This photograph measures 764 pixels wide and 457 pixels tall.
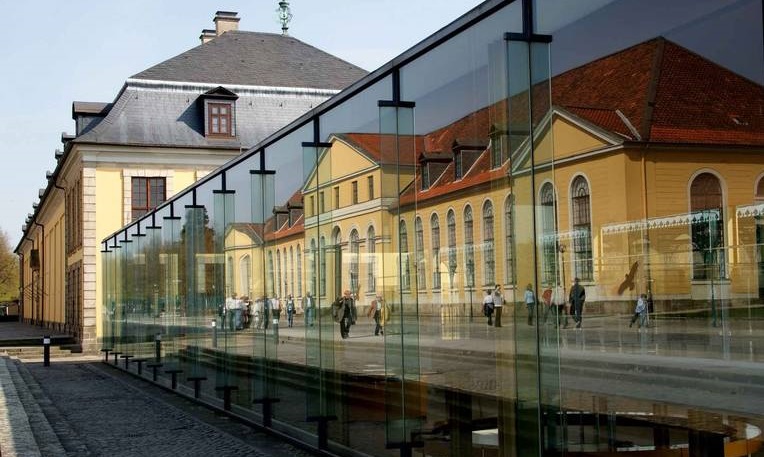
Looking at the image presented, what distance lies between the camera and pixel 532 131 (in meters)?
4.96

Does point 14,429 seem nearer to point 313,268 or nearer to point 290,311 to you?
Answer: point 290,311

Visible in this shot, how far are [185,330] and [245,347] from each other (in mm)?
3500

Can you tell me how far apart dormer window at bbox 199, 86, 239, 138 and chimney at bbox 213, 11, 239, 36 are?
9.74m

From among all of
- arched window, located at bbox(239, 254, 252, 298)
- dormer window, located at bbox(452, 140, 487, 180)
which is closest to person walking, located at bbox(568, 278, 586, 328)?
→ dormer window, located at bbox(452, 140, 487, 180)

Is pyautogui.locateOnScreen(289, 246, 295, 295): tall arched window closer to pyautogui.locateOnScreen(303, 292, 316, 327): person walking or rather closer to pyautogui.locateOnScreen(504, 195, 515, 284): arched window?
pyautogui.locateOnScreen(303, 292, 316, 327): person walking

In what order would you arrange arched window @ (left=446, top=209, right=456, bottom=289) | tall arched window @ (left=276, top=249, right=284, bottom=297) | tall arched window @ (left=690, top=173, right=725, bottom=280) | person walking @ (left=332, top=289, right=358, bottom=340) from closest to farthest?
tall arched window @ (left=690, top=173, right=725, bottom=280)
arched window @ (left=446, top=209, right=456, bottom=289)
person walking @ (left=332, top=289, right=358, bottom=340)
tall arched window @ (left=276, top=249, right=284, bottom=297)

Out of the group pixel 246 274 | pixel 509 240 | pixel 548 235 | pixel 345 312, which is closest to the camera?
pixel 548 235

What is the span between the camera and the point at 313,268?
8844mm

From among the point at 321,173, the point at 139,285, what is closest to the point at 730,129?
the point at 321,173

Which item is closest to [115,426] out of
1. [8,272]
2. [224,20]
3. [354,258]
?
[354,258]

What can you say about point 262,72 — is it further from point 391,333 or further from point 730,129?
point 730,129

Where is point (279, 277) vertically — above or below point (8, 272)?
below

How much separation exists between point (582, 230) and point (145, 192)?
3761 cm

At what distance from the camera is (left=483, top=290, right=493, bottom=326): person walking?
532 cm
